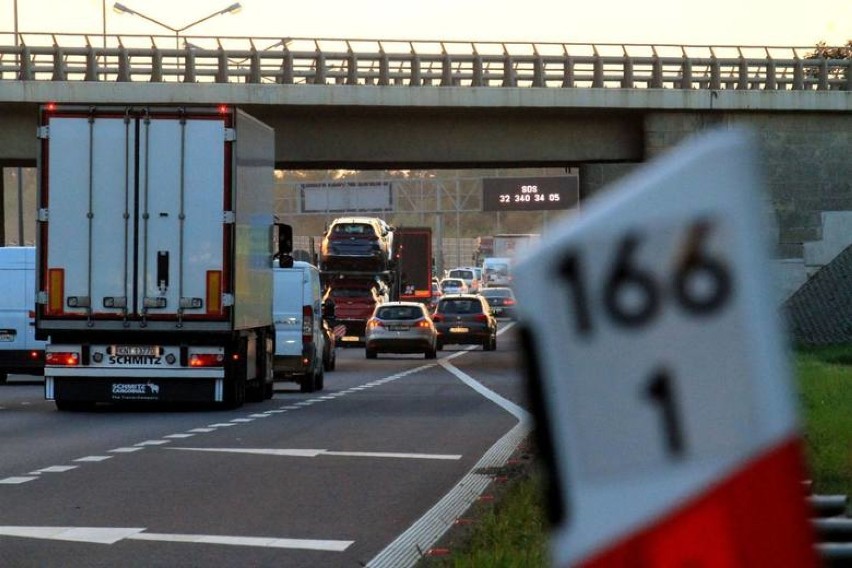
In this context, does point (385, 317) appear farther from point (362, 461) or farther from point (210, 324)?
point (362, 461)

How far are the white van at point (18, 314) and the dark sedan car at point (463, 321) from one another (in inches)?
994

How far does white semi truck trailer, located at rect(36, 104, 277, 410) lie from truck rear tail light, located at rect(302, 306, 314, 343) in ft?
26.6

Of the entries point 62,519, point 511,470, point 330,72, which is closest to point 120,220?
point 511,470

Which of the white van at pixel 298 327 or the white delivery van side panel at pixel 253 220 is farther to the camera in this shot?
the white van at pixel 298 327

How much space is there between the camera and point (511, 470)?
1487cm

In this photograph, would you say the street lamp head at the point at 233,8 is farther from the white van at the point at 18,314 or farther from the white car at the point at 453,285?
the white car at the point at 453,285

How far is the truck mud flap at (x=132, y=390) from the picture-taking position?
81.4 feet

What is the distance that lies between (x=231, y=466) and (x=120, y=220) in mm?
9064

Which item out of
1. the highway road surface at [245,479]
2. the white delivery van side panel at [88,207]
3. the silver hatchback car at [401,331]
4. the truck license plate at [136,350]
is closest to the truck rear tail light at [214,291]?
the truck license plate at [136,350]

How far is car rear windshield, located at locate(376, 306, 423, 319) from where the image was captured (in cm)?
5247

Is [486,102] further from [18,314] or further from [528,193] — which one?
[528,193]

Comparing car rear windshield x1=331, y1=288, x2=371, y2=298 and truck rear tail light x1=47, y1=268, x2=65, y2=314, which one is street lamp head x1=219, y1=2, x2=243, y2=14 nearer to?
car rear windshield x1=331, y1=288, x2=371, y2=298

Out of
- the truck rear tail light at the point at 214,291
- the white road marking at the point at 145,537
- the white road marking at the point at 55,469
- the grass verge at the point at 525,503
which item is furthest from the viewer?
the truck rear tail light at the point at 214,291

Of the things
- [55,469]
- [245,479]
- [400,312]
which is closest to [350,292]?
[400,312]
